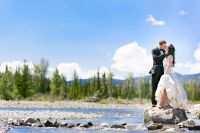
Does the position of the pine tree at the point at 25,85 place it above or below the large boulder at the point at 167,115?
above

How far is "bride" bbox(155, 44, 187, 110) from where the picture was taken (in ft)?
70.3

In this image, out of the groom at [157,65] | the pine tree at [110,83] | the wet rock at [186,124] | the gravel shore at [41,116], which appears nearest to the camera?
the wet rock at [186,124]

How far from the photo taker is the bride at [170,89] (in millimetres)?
21422

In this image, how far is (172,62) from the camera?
2189 cm

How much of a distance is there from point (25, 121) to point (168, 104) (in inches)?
283

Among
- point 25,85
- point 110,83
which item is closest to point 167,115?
point 25,85

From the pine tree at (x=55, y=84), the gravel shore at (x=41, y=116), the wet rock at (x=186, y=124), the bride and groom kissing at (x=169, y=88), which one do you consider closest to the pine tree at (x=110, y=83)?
the pine tree at (x=55, y=84)

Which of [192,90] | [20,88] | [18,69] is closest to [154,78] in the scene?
[20,88]

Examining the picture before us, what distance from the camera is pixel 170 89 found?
21.4 metres

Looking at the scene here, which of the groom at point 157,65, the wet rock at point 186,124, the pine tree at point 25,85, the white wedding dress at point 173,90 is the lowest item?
the wet rock at point 186,124

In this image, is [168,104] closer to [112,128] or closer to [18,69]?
[112,128]

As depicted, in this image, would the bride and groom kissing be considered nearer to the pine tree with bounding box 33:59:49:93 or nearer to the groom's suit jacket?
the groom's suit jacket

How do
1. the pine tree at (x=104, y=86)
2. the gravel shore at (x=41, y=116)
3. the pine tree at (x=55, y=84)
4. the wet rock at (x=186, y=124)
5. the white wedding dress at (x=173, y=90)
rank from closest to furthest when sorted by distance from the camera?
the wet rock at (x=186, y=124) < the white wedding dress at (x=173, y=90) < the gravel shore at (x=41, y=116) < the pine tree at (x=55, y=84) < the pine tree at (x=104, y=86)

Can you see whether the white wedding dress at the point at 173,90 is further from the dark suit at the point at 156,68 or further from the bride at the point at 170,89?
the dark suit at the point at 156,68
